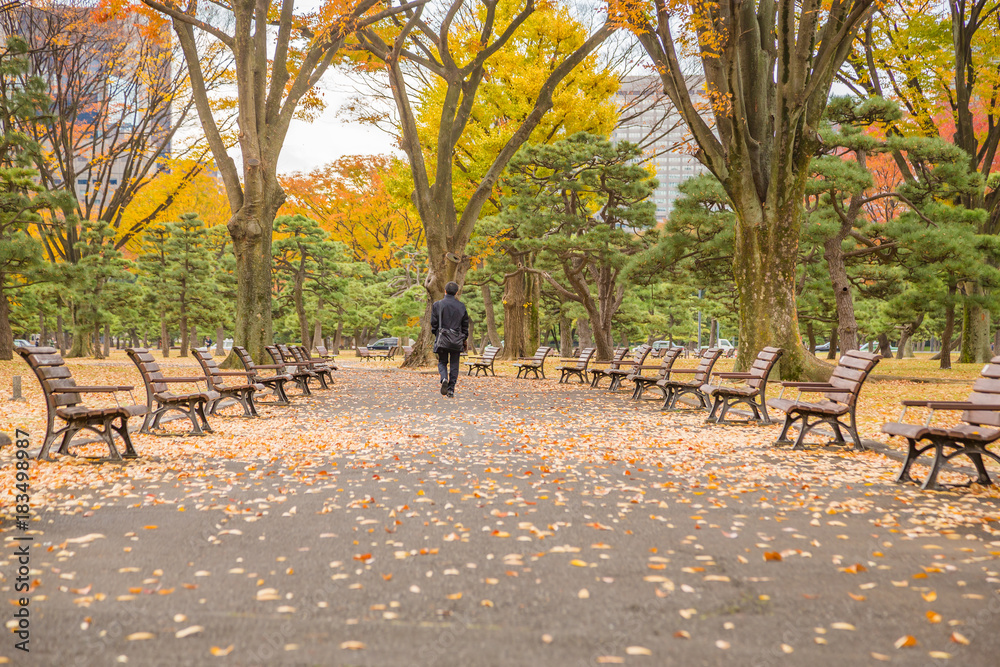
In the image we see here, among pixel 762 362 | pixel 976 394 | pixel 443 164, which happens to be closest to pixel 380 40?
pixel 443 164

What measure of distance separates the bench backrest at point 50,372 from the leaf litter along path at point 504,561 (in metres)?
0.51

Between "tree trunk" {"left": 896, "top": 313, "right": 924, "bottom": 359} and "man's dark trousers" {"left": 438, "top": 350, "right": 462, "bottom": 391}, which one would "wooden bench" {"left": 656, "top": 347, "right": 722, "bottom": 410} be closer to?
"man's dark trousers" {"left": 438, "top": 350, "right": 462, "bottom": 391}

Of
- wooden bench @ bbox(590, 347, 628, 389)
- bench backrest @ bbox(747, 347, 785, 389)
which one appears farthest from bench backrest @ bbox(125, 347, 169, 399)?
wooden bench @ bbox(590, 347, 628, 389)

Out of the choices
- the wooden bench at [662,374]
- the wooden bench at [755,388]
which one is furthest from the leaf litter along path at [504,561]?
the wooden bench at [662,374]

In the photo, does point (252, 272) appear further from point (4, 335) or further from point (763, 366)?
point (763, 366)

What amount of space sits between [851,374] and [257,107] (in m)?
12.9

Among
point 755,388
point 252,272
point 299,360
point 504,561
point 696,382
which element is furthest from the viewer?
point 252,272

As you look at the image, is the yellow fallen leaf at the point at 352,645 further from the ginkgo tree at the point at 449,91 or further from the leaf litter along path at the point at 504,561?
the ginkgo tree at the point at 449,91

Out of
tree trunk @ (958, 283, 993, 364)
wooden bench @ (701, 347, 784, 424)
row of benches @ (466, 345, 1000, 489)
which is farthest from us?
tree trunk @ (958, 283, 993, 364)

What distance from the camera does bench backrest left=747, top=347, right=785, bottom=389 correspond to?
8242 mm

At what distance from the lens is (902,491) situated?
16.8 ft

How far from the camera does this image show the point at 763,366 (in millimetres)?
8500

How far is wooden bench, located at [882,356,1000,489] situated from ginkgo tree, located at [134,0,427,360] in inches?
504

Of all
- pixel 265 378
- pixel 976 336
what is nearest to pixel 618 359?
pixel 265 378
